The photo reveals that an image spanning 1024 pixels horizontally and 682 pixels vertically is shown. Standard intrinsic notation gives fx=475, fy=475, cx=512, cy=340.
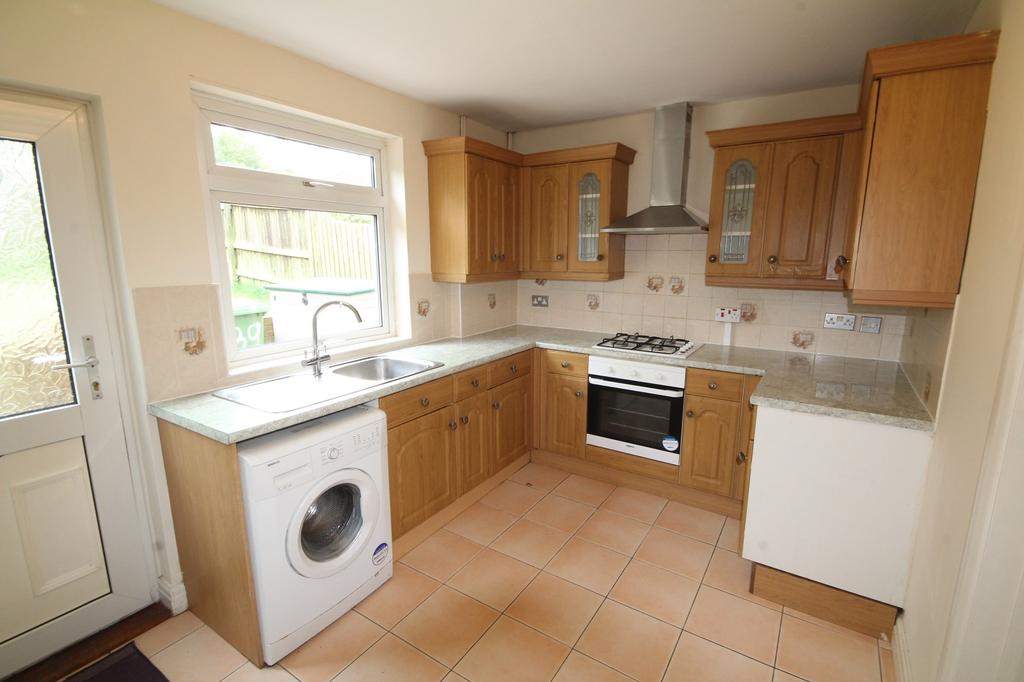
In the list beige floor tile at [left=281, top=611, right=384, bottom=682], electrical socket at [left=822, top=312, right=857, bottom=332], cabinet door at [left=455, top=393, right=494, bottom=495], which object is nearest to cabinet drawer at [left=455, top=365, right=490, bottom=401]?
cabinet door at [left=455, top=393, right=494, bottom=495]

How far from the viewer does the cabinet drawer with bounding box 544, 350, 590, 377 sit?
2926 millimetres

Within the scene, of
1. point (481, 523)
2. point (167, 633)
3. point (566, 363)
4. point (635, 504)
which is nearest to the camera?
point (167, 633)

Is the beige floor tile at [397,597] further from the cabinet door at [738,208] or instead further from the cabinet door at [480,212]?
the cabinet door at [738,208]

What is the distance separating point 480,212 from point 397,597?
83.9 inches

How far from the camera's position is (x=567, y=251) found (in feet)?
10.4

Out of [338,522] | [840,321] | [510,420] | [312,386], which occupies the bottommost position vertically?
[338,522]

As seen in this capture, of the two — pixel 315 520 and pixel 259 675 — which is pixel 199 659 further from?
pixel 315 520

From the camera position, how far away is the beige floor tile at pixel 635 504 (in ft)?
8.70

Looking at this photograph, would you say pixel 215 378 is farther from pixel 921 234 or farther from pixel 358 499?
pixel 921 234

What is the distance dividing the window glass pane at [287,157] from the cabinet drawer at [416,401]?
4.03ft

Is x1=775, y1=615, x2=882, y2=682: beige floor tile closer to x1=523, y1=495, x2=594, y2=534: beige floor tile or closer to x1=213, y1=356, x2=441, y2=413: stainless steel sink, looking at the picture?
Result: x1=523, y1=495, x2=594, y2=534: beige floor tile

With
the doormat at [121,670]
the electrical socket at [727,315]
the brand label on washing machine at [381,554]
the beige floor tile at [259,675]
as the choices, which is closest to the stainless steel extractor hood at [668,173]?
the electrical socket at [727,315]

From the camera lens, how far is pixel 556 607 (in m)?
1.95

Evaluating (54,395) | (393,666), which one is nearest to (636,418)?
(393,666)
